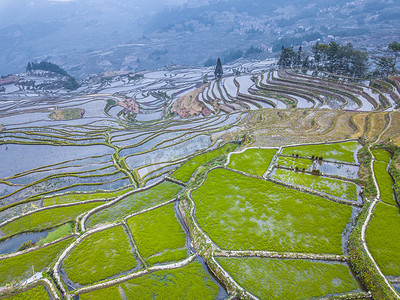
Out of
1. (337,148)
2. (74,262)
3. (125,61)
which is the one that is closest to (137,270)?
(74,262)

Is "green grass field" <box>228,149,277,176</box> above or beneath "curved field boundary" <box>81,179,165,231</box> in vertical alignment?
above

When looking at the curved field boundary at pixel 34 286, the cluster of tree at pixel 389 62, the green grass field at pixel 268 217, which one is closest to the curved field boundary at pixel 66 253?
the curved field boundary at pixel 34 286

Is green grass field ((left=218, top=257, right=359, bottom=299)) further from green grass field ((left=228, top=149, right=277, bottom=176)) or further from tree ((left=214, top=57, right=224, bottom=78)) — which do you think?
tree ((left=214, top=57, right=224, bottom=78))

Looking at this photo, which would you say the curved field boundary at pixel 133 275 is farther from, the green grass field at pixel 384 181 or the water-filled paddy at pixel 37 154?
the water-filled paddy at pixel 37 154

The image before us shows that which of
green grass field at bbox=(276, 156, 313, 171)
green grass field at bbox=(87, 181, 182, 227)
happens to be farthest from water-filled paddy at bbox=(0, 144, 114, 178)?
green grass field at bbox=(276, 156, 313, 171)

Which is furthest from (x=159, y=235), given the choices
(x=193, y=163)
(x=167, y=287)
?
(x=193, y=163)

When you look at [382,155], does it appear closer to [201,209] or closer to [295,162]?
[295,162]

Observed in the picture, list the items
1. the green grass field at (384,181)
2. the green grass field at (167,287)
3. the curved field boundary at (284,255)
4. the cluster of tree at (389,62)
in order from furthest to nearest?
the cluster of tree at (389,62), the green grass field at (384,181), the curved field boundary at (284,255), the green grass field at (167,287)
